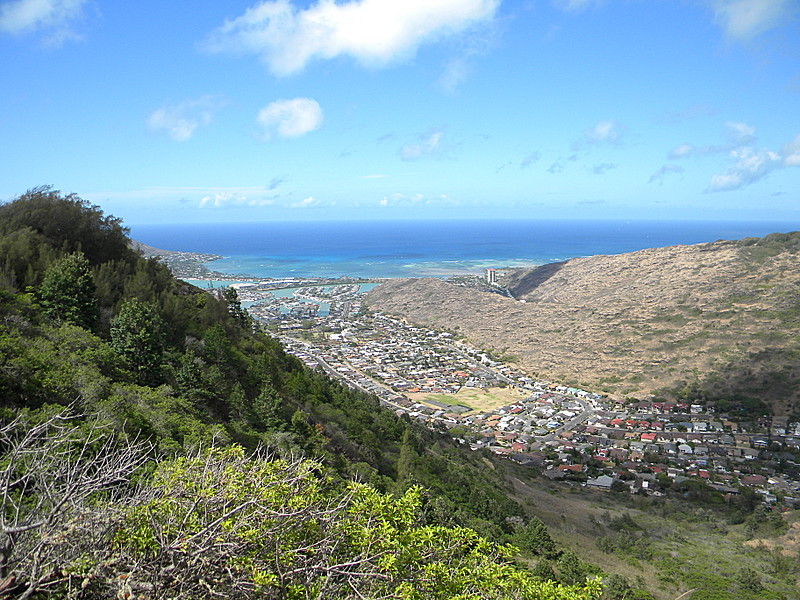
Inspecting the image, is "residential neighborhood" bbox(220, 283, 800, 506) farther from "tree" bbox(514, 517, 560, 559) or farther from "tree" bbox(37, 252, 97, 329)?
"tree" bbox(37, 252, 97, 329)

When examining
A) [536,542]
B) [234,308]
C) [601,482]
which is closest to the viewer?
[536,542]

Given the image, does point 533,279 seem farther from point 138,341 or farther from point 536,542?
point 138,341

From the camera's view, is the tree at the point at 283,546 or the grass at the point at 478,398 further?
the grass at the point at 478,398

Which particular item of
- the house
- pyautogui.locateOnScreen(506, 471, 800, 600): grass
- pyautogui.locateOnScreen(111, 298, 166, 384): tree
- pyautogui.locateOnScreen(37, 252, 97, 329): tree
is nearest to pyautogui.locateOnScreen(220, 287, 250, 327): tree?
pyautogui.locateOnScreen(37, 252, 97, 329): tree

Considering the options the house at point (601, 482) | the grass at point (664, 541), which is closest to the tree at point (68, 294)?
the grass at point (664, 541)

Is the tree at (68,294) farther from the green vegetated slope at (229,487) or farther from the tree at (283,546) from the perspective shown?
the tree at (283,546)

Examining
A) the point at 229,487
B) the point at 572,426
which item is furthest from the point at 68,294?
the point at 572,426

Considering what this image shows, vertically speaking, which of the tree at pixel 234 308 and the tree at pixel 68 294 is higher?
the tree at pixel 68 294
